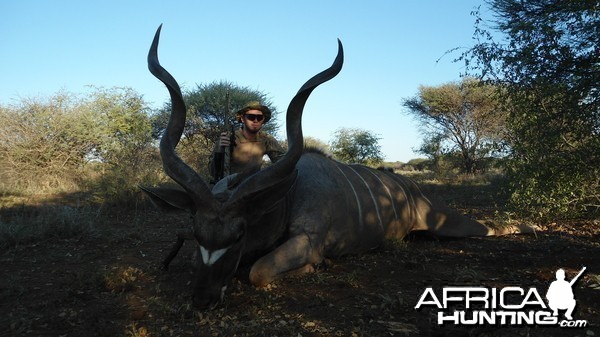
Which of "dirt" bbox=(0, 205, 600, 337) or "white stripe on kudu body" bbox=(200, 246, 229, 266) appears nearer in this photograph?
"dirt" bbox=(0, 205, 600, 337)

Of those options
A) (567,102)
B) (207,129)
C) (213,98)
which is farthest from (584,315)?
(213,98)

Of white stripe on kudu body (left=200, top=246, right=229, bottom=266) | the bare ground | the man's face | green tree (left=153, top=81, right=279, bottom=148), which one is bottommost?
the bare ground

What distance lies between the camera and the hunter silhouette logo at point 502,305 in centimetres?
260

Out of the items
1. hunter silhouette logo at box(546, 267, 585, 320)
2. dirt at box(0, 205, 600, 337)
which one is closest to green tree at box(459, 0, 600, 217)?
dirt at box(0, 205, 600, 337)

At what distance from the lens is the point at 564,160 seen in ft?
15.4

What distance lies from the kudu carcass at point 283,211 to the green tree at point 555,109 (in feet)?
4.03

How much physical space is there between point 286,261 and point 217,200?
0.81 metres

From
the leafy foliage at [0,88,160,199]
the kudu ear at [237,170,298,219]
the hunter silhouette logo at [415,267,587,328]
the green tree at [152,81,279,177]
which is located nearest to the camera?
the hunter silhouette logo at [415,267,587,328]

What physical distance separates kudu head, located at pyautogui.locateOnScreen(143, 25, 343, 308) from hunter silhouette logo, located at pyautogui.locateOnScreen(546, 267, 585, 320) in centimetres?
194

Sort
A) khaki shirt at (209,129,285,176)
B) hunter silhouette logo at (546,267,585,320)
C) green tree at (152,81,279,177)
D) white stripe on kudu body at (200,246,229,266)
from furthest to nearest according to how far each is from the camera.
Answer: green tree at (152,81,279,177) → khaki shirt at (209,129,285,176) → white stripe on kudu body at (200,246,229,266) → hunter silhouette logo at (546,267,585,320)

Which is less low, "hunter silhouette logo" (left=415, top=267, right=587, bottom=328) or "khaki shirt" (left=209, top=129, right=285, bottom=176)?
"khaki shirt" (left=209, top=129, right=285, bottom=176)

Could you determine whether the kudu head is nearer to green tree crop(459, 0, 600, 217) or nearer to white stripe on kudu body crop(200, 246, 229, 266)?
white stripe on kudu body crop(200, 246, 229, 266)

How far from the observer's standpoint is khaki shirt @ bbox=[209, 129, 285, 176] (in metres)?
5.20

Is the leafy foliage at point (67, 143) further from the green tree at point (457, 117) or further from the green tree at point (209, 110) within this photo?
the green tree at point (457, 117)
